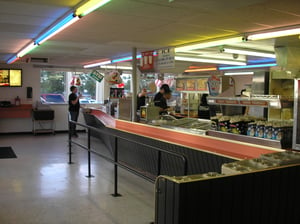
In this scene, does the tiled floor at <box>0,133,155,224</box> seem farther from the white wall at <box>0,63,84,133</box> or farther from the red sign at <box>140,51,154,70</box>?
the white wall at <box>0,63,84,133</box>

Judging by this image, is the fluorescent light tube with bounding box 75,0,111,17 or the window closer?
the fluorescent light tube with bounding box 75,0,111,17

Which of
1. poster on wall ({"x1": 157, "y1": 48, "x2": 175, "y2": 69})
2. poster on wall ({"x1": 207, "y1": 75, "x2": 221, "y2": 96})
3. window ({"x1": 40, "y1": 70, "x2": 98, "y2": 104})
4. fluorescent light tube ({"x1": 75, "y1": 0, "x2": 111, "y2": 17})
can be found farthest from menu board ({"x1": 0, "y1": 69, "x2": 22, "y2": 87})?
fluorescent light tube ({"x1": 75, "y1": 0, "x2": 111, "y2": 17})

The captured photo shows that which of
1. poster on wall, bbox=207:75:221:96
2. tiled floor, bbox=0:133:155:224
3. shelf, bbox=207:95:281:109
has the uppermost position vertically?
poster on wall, bbox=207:75:221:96

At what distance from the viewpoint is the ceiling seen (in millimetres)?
3920

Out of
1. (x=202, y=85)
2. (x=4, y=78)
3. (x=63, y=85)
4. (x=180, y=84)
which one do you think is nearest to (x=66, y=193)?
(x=202, y=85)

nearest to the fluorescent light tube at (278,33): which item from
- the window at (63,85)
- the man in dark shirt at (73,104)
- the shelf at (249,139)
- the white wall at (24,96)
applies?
the shelf at (249,139)

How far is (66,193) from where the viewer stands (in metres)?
5.16

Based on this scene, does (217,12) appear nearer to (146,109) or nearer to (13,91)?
(146,109)

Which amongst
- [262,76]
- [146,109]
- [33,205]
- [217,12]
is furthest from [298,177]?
[262,76]

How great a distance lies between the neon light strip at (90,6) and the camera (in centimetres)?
350

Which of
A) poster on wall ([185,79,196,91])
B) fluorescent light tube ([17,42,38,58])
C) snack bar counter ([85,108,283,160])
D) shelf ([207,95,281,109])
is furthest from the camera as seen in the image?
poster on wall ([185,79,196,91])

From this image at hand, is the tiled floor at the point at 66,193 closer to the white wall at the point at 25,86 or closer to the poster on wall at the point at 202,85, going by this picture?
the poster on wall at the point at 202,85

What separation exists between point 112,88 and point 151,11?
30.8 ft

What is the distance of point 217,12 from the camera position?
4.22 m
